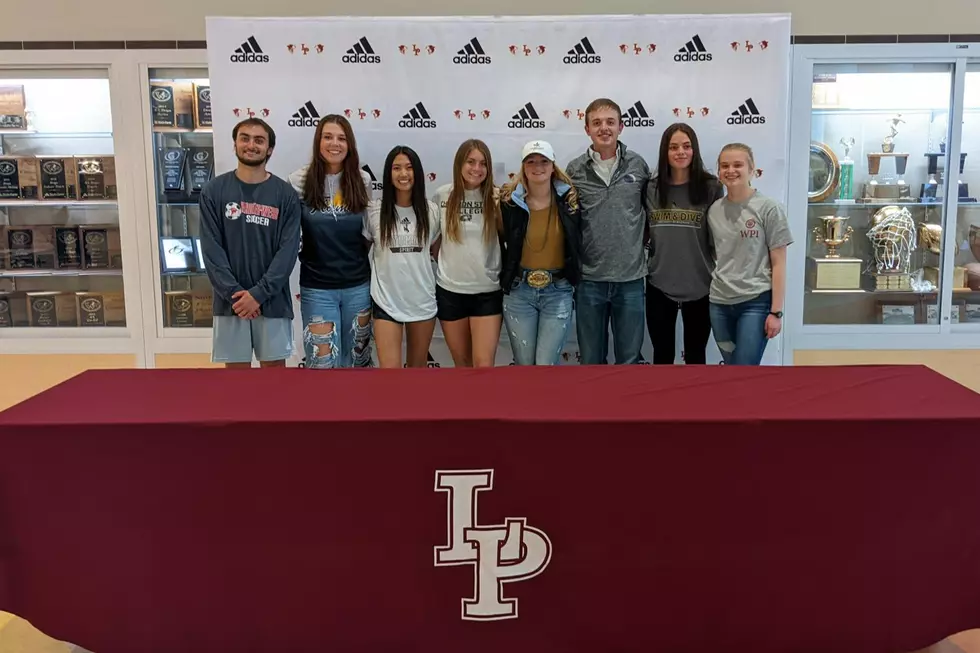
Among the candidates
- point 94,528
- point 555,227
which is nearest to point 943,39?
point 555,227

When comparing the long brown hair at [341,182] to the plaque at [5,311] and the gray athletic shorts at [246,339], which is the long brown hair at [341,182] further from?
the plaque at [5,311]

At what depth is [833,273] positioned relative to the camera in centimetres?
542

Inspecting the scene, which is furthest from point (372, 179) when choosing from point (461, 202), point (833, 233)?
point (833, 233)

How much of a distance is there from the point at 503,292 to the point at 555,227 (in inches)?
16.7

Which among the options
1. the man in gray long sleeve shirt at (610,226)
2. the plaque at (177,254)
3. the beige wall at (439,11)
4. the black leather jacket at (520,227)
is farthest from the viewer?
the plaque at (177,254)

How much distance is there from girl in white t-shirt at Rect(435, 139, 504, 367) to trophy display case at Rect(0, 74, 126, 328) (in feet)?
9.59

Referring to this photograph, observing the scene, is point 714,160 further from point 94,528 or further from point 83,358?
point 83,358

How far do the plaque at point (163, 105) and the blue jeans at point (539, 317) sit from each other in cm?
283

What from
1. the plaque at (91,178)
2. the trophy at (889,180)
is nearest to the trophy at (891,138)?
the trophy at (889,180)

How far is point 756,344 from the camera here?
390 centimetres

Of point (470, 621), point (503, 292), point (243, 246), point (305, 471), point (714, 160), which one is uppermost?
point (714, 160)

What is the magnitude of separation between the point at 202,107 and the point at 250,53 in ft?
3.44

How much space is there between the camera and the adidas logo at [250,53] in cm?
444

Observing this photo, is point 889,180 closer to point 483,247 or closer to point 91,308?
point 483,247
